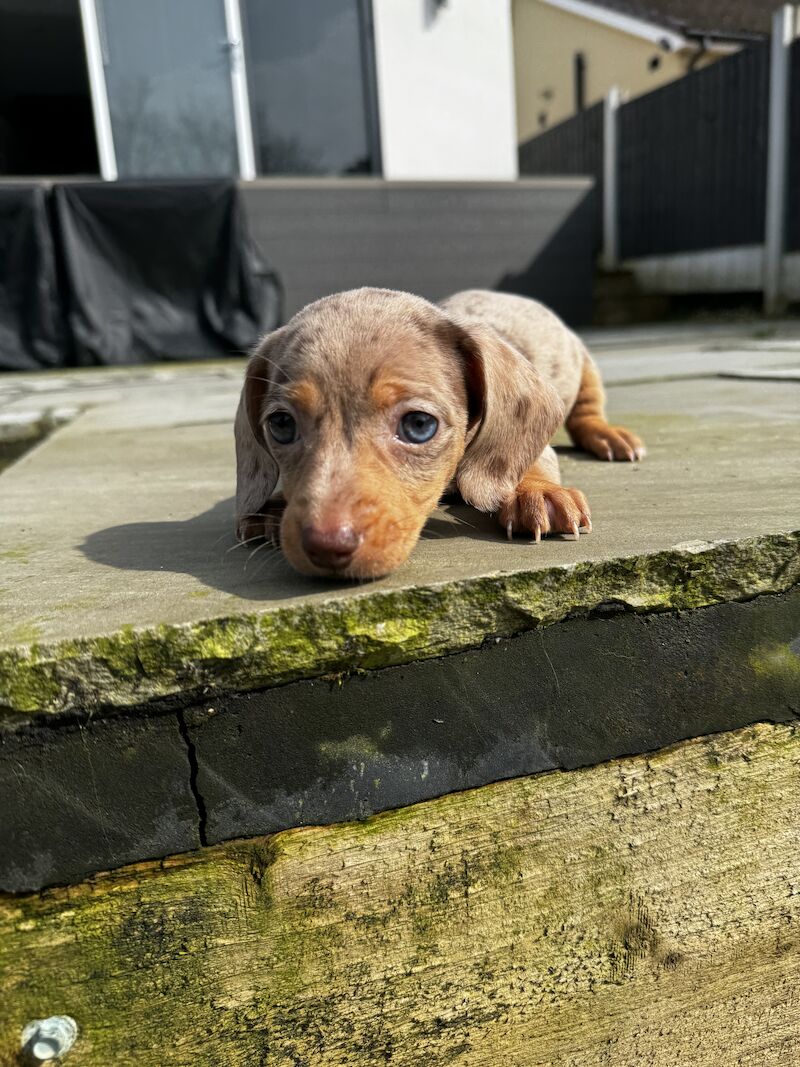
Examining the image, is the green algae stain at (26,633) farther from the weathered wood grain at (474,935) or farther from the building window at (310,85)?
the building window at (310,85)

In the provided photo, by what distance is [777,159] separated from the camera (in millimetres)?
12117

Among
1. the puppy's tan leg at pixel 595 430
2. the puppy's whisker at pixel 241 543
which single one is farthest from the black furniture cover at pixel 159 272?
the puppy's whisker at pixel 241 543

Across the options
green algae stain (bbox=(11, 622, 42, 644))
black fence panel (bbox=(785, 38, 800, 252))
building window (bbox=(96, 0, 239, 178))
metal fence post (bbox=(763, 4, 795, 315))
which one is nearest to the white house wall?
building window (bbox=(96, 0, 239, 178))

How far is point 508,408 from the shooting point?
6.83 ft

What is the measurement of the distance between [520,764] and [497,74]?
1159cm

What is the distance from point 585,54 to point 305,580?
23.5 meters

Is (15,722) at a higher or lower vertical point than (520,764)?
higher

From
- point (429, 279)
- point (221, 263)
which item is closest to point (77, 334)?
point (221, 263)

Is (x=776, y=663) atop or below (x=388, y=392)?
below

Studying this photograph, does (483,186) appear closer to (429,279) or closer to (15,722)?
(429,279)

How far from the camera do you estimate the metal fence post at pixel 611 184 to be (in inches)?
613

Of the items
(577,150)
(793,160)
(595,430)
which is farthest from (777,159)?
(595,430)

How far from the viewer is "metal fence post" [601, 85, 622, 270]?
51.1 ft

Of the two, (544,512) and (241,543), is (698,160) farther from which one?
(241,543)
